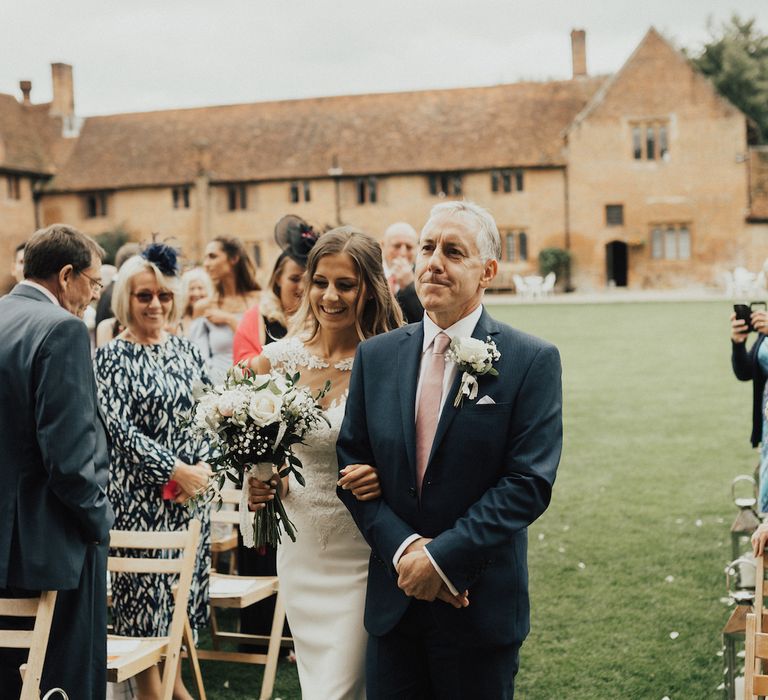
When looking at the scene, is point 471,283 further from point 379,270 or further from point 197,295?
point 197,295

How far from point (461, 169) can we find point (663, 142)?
9.81 m

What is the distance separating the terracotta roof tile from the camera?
49031 millimetres

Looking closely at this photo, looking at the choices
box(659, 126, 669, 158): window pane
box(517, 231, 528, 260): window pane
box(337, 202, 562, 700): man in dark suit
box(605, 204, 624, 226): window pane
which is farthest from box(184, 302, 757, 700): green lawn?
box(659, 126, 669, 158): window pane

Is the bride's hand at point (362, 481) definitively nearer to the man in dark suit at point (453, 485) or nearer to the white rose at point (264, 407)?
the man in dark suit at point (453, 485)

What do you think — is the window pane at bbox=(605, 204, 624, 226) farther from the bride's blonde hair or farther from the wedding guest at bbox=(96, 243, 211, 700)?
the bride's blonde hair

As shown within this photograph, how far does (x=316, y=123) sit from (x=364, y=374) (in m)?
49.6

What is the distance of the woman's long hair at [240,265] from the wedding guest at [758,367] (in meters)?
3.82

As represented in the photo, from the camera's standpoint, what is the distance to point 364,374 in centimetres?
365

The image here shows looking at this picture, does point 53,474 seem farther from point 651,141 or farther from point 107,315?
point 651,141

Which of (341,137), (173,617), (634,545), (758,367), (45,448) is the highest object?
(341,137)

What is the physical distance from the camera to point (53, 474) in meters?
3.88

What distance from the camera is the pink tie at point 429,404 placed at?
3455 mm

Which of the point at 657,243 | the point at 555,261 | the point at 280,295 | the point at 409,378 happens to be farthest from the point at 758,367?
the point at 657,243

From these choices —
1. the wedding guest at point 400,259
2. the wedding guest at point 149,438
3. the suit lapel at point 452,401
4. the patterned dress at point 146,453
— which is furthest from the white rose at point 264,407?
the wedding guest at point 400,259
